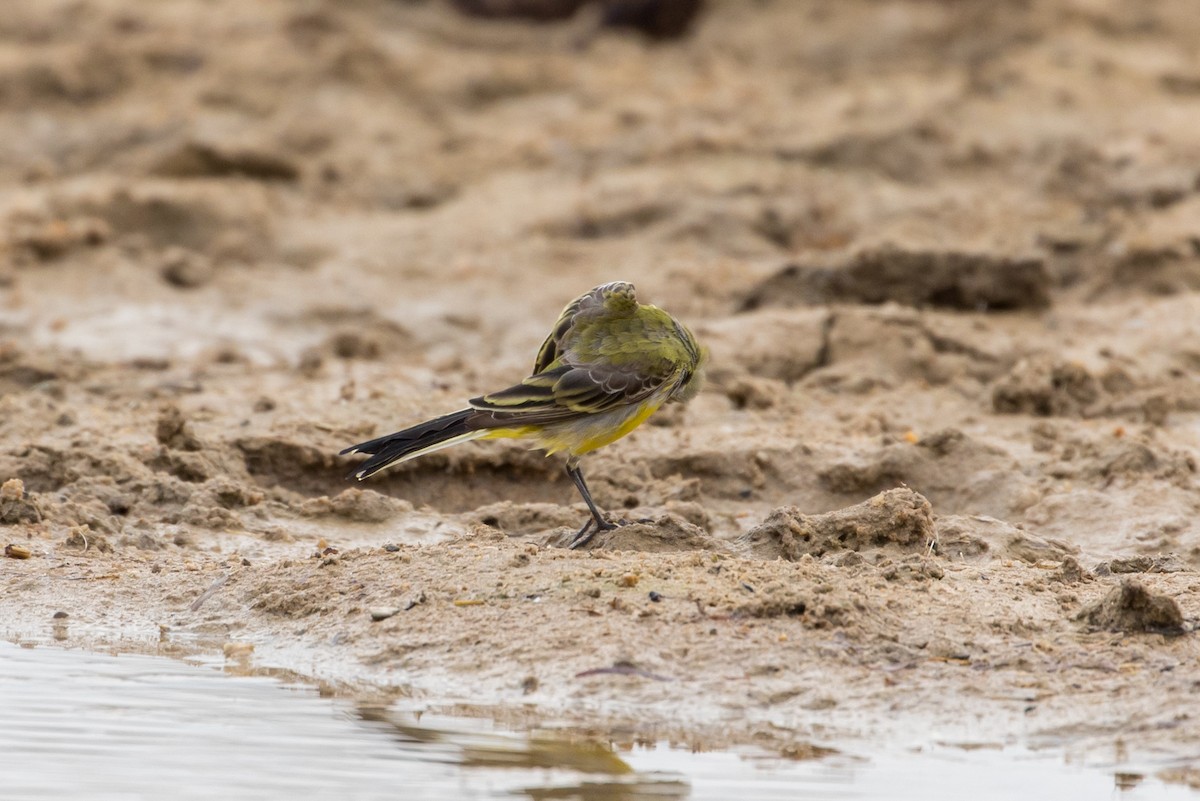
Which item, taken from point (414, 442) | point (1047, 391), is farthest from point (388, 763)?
point (1047, 391)

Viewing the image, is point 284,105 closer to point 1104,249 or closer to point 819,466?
point 1104,249

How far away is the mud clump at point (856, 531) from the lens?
593cm

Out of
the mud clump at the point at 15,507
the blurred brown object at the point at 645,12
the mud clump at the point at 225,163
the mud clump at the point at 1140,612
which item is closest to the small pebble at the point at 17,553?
the mud clump at the point at 15,507

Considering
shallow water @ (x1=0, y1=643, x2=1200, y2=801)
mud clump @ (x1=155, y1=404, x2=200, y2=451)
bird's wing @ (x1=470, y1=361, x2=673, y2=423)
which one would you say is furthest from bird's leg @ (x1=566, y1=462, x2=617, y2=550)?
mud clump @ (x1=155, y1=404, x2=200, y2=451)

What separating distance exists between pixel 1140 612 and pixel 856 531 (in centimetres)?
110

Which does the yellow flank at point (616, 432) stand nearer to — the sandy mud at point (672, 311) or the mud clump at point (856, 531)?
the sandy mud at point (672, 311)

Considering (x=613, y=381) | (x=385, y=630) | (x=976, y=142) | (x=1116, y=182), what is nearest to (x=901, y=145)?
(x=976, y=142)

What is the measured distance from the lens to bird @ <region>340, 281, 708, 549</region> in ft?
19.2

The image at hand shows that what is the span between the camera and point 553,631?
5.19 m

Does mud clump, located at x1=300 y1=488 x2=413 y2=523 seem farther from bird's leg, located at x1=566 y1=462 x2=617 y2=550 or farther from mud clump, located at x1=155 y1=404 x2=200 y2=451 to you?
bird's leg, located at x1=566 y1=462 x2=617 y2=550

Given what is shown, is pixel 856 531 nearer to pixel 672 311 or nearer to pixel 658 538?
pixel 658 538

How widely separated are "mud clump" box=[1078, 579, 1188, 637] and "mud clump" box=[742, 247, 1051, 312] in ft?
14.5

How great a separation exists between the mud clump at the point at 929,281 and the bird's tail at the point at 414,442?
4.08m

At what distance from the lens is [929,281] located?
9445mm
